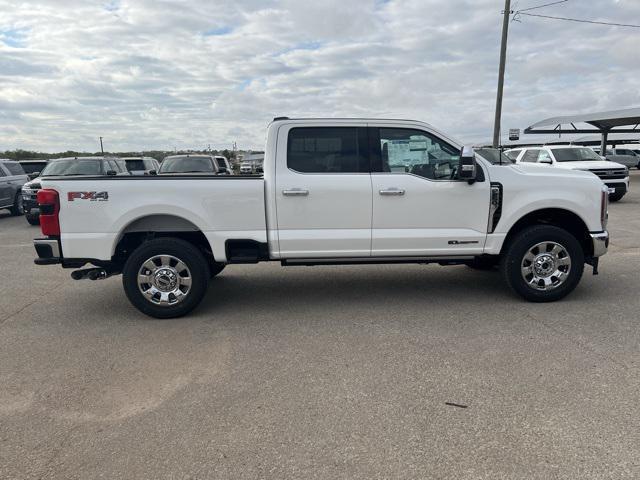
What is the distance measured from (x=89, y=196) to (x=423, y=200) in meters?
3.45

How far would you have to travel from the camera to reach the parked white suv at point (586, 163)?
615 inches

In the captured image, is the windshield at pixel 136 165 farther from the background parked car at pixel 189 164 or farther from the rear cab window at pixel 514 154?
the rear cab window at pixel 514 154

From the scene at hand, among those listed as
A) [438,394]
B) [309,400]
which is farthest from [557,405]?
[309,400]

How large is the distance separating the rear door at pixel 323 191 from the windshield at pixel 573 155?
1300 centimetres

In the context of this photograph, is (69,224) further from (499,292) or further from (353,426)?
(499,292)

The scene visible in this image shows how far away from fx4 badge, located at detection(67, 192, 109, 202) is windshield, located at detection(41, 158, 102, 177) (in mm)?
8951

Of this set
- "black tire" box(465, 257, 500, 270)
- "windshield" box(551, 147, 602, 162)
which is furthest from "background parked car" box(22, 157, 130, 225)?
"windshield" box(551, 147, 602, 162)

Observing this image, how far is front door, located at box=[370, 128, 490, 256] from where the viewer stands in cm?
525

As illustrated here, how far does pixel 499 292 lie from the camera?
602 cm

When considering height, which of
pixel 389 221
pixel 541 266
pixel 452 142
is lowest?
pixel 541 266

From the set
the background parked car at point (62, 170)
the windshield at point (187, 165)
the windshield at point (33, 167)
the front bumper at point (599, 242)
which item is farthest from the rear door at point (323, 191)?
the windshield at point (33, 167)

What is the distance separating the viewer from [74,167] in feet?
43.1

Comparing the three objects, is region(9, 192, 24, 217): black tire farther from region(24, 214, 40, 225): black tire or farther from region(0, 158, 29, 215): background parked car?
region(24, 214, 40, 225): black tire

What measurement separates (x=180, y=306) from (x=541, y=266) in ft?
12.9
